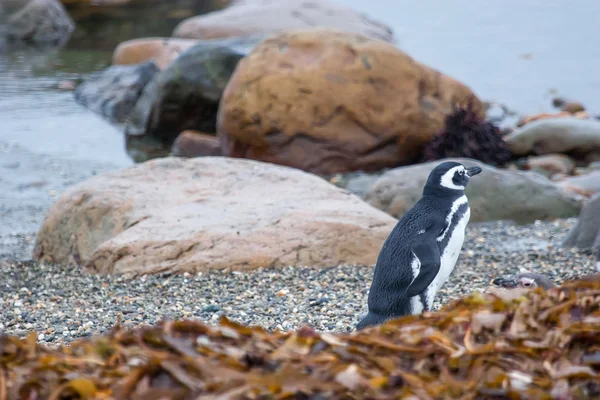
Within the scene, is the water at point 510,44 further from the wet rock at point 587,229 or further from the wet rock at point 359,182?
the wet rock at point 587,229

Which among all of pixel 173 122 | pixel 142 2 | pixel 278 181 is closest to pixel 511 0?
pixel 142 2

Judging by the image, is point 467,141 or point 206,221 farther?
point 467,141

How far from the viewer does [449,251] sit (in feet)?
15.2

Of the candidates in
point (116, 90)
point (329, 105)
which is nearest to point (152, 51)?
point (116, 90)

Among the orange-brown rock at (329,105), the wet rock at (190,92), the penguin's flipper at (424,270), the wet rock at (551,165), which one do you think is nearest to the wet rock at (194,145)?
the wet rock at (190,92)

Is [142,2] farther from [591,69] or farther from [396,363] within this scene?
[396,363]

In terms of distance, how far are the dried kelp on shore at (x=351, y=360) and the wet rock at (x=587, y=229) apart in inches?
165

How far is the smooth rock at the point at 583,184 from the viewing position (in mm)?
9016

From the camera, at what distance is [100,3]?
2536 centimetres

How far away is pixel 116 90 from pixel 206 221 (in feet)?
27.2

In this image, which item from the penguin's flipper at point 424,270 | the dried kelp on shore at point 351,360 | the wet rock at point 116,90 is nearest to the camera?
the dried kelp on shore at point 351,360

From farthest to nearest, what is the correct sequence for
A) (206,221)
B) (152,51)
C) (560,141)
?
(152,51), (560,141), (206,221)

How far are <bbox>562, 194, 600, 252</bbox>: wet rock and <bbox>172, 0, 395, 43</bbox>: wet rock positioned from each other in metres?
10.3

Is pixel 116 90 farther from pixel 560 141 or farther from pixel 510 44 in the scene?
pixel 510 44
